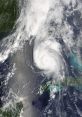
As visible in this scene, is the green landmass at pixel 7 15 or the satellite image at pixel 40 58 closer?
the satellite image at pixel 40 58

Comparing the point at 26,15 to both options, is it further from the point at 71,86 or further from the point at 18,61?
the point at 71,86

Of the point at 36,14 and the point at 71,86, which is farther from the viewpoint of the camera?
the point at 36,14

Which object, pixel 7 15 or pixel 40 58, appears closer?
pixel 40 58

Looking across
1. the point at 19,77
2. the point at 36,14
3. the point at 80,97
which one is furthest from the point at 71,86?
the point at 36,14

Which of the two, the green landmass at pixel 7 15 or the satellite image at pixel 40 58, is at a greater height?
the green landmass at pixel 7 15

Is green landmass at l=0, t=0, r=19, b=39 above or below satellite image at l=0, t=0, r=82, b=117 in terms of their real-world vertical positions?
above

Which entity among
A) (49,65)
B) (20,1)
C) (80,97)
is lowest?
(80,97)

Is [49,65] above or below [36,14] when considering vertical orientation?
below

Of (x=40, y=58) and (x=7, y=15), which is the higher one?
(x=7, y=15)
